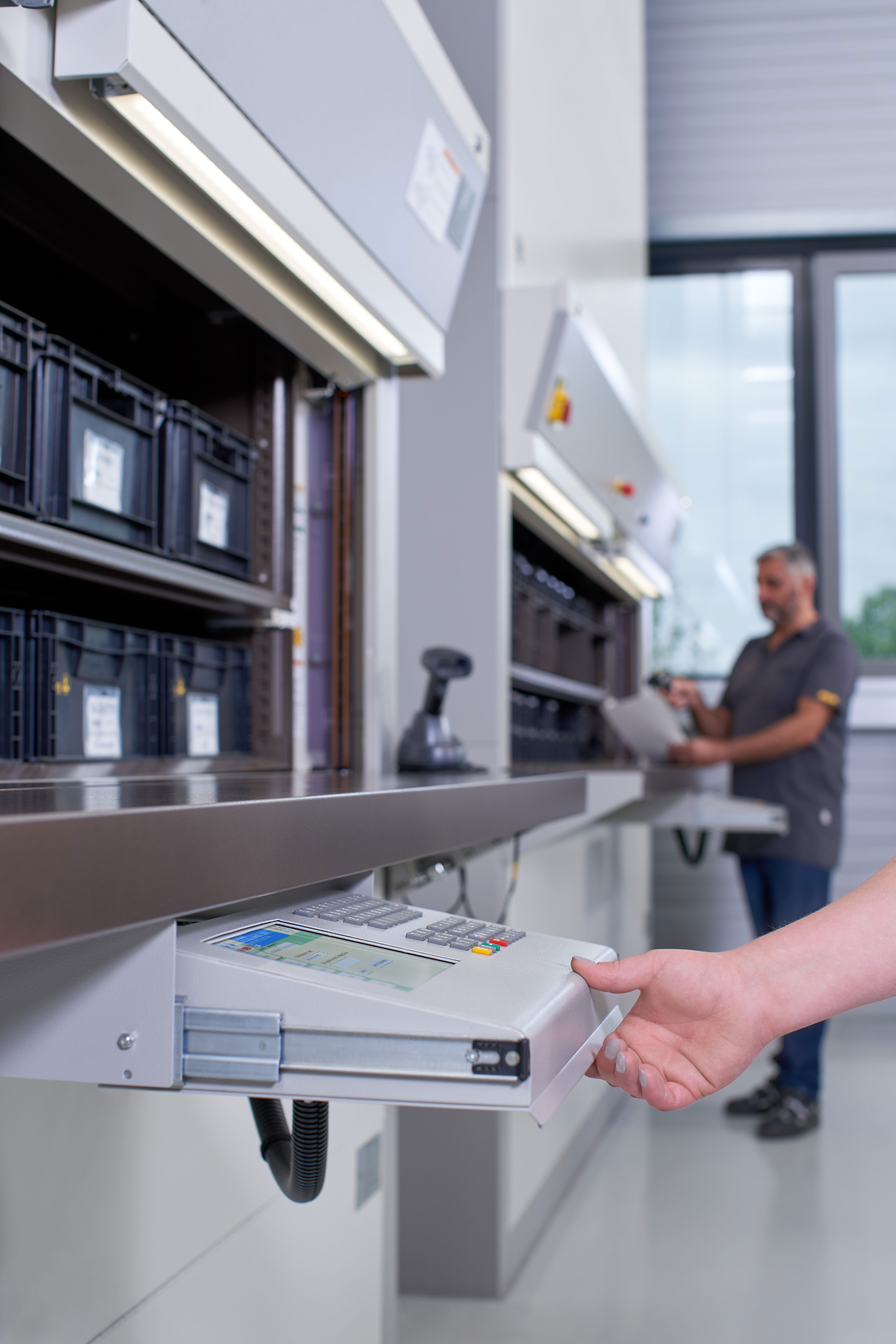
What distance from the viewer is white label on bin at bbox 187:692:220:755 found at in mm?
1370

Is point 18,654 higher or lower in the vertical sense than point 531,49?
lower

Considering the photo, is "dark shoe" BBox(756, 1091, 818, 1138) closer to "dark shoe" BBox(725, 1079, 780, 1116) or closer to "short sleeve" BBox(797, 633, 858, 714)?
"dark shoe" BBox(725, 1079, 780, 1116)

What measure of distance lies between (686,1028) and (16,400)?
2.59 ft

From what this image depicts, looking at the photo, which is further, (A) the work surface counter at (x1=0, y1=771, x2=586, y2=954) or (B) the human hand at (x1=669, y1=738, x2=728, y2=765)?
(B) the human hand at (x1=669, y1=738, x2=728, y2=765)

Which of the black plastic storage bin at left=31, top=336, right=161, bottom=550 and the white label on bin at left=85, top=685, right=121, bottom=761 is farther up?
the black plastic storage bin at left=31, top=336, right=161, bottom=550

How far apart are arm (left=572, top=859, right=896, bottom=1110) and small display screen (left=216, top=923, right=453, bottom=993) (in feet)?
0.63

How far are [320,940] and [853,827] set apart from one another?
4.11 metres

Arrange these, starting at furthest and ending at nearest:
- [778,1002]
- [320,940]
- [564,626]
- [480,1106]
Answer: [564,626]
[778,1002]
[320,940]
[480,1106]

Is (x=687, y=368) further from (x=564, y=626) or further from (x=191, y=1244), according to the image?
(x=191, y=1244)

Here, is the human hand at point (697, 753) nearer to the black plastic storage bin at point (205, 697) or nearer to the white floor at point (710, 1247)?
the white floor at point (710, 1247)

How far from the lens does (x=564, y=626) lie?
3.45 m

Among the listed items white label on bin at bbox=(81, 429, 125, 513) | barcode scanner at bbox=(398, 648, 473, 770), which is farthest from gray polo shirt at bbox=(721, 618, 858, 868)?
white label on bin at bbox=(81, 429, 125, 513)

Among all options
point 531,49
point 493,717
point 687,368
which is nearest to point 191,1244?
point 493,717

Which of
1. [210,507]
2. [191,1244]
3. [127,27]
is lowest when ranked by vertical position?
[191,1244]
